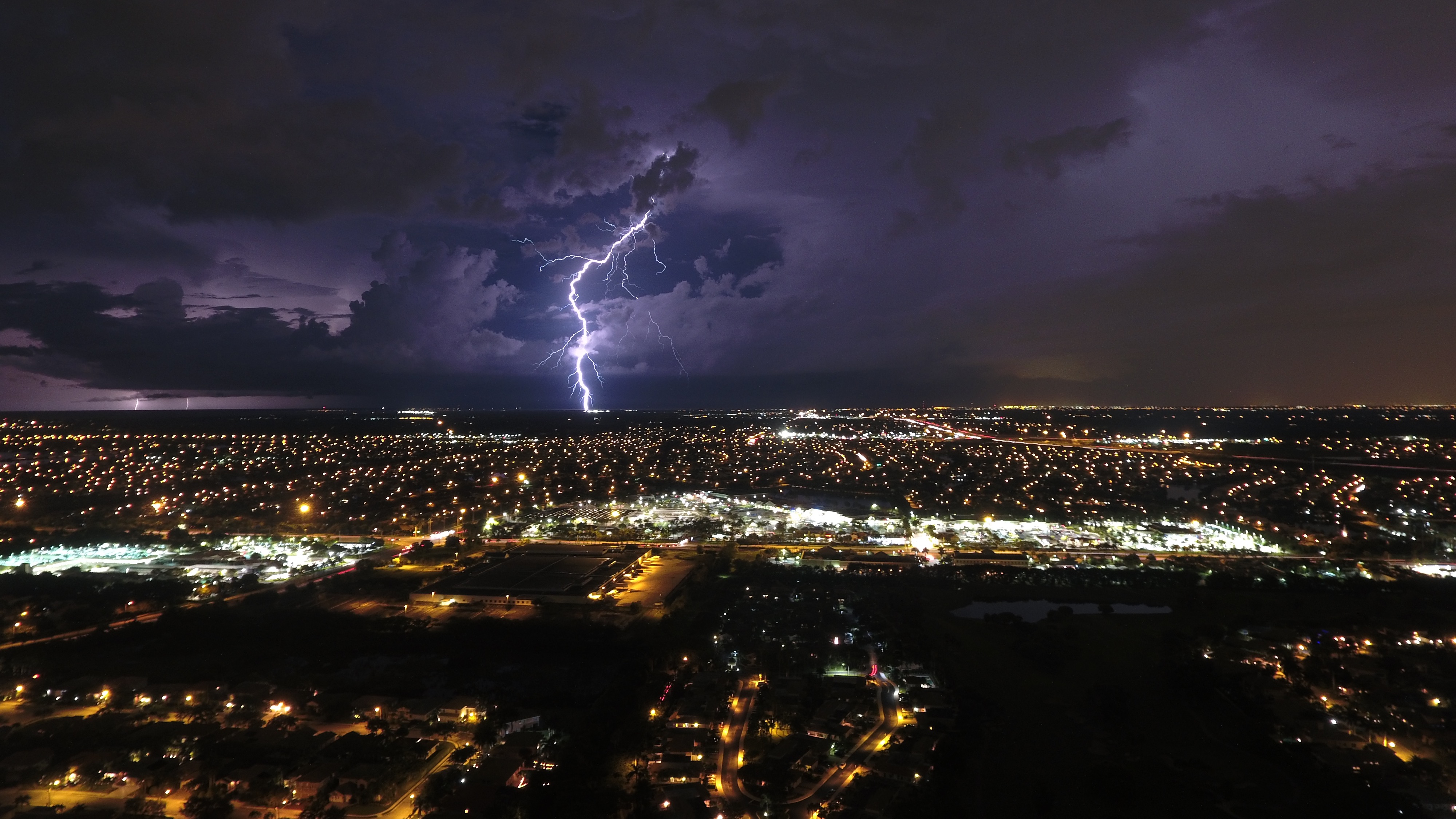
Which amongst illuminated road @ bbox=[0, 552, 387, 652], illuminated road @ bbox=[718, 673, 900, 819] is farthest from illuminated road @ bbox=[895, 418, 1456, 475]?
illuminated road @ bbox=[0, 552, 387, 652]

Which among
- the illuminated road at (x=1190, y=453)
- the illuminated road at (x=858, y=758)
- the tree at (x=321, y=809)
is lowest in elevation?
the illuminated road at (x=858, y=758)

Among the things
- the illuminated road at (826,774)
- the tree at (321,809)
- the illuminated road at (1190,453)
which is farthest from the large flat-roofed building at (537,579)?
the illuminated road at (1190,453)

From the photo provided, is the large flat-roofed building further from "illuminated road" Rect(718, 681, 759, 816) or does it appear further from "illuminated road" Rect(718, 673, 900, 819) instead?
"illuminated road" Rect(718, 673, 900, 819)

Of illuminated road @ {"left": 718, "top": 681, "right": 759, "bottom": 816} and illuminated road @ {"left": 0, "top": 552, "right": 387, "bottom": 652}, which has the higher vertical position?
illuminated road @ {"left": 0, "top": 552, "right": 387, "bottom": 652}

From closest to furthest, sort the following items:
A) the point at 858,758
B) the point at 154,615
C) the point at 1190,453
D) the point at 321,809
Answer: the point at 321,809, the point at 858,758, the point at 154,615, the point at 1190,453

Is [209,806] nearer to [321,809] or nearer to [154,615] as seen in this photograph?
[321,809]

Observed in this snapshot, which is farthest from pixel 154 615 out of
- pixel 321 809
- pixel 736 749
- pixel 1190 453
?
pixel 1190 453

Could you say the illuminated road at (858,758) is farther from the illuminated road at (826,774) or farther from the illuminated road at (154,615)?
the illuminated road at (154,615)

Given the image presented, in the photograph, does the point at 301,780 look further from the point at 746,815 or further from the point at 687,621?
the point at 687,621

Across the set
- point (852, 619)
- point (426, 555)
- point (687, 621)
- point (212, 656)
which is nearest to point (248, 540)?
point (426, 555)
